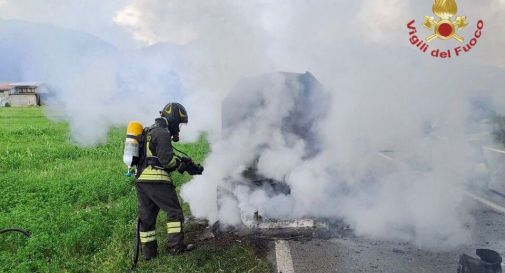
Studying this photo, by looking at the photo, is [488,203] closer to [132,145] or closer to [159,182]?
[159,182]

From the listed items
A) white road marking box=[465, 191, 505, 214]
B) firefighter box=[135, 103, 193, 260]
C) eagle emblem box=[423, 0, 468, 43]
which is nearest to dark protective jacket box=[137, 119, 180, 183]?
firefighter box=[135, 103, 193, 260]

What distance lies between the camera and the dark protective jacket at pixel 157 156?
15.5ft

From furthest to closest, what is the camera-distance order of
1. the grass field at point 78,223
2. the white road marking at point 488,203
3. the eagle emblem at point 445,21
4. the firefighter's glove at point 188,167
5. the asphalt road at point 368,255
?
the eagle emblem at point 445,21 < the white road marking at point 488,203 < the firefighter's glove at point 188,167 < the grass field at point 78,223 < the asphalt road at point 368,255

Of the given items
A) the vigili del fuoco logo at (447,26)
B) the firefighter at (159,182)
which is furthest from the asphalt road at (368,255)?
the vigili del fuoco logo at (447,26)

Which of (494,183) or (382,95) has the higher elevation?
(382,95)

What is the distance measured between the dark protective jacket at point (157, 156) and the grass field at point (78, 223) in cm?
96

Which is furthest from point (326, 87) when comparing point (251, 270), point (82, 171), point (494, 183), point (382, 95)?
point (82, 171)

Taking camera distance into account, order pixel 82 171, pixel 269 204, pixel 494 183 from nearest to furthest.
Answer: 1. pixel 269 204
2. pixel 494 183
3. pixel 82 171

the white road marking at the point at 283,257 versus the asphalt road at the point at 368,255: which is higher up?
the asphalt road at the point at 368,255

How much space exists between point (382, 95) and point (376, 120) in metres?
0.52

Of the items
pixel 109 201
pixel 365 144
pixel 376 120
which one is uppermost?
pixel 376 120

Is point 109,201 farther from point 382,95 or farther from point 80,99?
point 382,95

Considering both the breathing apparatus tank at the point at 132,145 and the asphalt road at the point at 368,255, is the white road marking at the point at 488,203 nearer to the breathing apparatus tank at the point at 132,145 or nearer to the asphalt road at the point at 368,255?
the asphalt road at the point at 368,255

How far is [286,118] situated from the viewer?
7.55 meters
